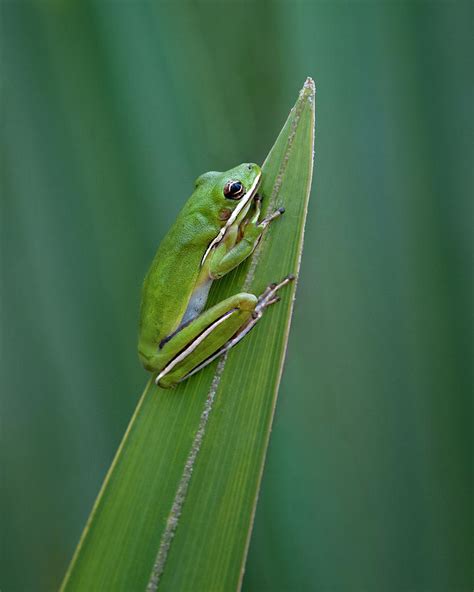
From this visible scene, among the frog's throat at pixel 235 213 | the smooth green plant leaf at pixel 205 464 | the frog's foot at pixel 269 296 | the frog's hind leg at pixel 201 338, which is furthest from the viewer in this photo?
the frog's throat at pixel 235 213

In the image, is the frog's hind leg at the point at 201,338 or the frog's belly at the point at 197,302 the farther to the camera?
the frog's belly at the point at 197,302

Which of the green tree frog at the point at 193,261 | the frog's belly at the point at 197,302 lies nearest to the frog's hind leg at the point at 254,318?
the green tree frog at the point at 193,261

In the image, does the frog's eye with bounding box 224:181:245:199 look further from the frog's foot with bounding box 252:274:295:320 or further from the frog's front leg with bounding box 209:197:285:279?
the frog's foot with bounding box 252:274:295:320

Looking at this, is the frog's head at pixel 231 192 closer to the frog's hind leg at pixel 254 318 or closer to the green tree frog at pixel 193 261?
the green tree frog at pixel 193 261

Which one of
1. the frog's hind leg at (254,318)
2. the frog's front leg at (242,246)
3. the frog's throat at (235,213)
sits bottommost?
the frog's hind leg at (254,318)

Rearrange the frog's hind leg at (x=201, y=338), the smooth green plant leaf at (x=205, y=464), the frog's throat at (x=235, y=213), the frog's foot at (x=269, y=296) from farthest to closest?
the frog's throat at (x=235, y=213) < the frog's hind leg at (x=201, y=338) < the frog's foot at (x=269, y=296) < the smooth green plant leaf at (x=205, y=464)

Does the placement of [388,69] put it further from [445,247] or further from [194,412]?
[194,412]

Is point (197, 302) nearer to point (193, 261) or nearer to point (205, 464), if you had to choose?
point (193, 261)
